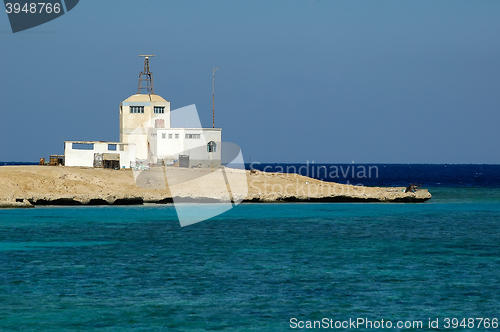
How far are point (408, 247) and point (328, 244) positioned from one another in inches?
159

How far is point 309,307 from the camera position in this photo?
20641 mm

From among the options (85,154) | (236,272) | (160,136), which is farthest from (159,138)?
(236,272)

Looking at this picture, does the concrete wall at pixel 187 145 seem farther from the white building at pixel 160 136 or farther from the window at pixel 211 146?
the window at pixel 211 146

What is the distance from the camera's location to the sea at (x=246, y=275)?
19.3m

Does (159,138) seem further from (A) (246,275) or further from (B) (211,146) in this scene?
(A) (246,275)

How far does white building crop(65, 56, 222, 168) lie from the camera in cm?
7588

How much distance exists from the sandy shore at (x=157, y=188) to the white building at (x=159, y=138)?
20.0ft

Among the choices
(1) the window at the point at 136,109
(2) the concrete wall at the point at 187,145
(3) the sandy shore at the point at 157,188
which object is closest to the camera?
(3) the sandy shore at the point at 157,188

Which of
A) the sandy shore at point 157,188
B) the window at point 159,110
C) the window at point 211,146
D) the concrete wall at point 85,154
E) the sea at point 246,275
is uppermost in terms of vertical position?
the window at point 159,110

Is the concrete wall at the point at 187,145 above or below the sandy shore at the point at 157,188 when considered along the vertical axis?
above

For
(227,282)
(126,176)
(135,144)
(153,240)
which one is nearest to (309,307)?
(227,282)

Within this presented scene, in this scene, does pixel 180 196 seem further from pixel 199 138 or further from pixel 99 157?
pixel 199 138

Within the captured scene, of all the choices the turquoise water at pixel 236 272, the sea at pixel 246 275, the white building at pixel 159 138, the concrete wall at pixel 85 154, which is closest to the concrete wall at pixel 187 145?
the white building at pixel 159 138

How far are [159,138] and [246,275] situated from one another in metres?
52.1
